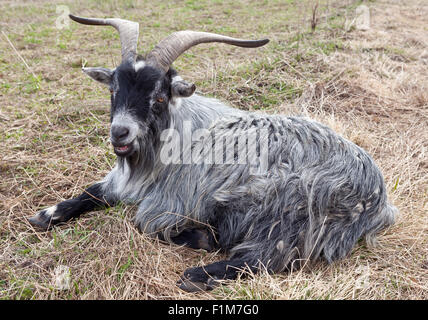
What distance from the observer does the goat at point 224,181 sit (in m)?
3.06

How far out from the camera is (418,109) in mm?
5688

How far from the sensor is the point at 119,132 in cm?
303

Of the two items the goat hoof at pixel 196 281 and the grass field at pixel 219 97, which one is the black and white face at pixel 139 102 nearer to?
the grass field at pixel 219 97

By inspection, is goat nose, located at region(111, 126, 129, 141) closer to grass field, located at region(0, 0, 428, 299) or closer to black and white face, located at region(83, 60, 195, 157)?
black and white face, located at region(83, 60, 195, 157)

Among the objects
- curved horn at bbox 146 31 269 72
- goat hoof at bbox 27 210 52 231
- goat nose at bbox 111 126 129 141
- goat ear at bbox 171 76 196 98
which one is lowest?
goat hoof at bbox 27 210 52 231

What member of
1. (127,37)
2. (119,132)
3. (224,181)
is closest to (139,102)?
(119,132)

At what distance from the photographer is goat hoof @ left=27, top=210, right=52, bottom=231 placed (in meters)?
3.49

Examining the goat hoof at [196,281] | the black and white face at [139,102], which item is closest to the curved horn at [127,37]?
the black and white face at [139,102]

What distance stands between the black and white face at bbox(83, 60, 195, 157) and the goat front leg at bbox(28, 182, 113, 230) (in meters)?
0.72

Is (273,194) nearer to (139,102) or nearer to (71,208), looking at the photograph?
(139,102)

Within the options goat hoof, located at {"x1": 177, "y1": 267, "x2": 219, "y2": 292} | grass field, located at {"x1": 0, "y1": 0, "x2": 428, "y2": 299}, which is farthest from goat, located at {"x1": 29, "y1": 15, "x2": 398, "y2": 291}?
grass field, located at {"x1": 0, "y1": 0, "x2": 428, "y2": 299}

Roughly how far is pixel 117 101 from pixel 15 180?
1.71m

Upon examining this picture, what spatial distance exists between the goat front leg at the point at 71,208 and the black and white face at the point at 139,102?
72cm

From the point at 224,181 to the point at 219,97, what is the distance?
2.81 m
